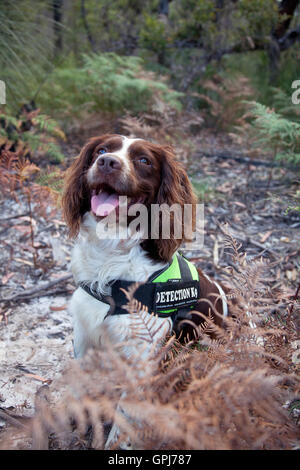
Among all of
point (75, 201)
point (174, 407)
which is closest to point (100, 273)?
point (75, 201)

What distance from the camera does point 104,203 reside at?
6.55 feet

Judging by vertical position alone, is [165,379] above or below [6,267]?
above

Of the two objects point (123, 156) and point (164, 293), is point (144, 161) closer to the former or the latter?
point (123, 156)

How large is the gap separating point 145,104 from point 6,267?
389cm

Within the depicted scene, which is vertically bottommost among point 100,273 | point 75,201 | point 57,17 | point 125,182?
point 100,273

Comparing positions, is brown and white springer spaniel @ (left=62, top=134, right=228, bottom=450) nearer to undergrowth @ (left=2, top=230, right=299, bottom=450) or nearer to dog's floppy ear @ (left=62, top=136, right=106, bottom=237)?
dog's floppy ear @ (left=62, top=136, right=106, bottom=237)

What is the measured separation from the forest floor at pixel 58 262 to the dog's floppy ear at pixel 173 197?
57 cm

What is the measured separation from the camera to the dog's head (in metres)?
1.94

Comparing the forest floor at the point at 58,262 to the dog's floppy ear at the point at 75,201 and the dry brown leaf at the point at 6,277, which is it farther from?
the dog's floppy ear at the point at 75,201

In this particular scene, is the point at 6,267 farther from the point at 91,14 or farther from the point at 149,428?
the point at 91,14

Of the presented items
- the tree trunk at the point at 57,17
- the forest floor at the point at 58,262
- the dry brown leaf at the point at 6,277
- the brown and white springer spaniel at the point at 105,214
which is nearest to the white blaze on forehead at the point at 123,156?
the brown and white springer spaniel at the point at 105,214

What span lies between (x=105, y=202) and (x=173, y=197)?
1.40ft
